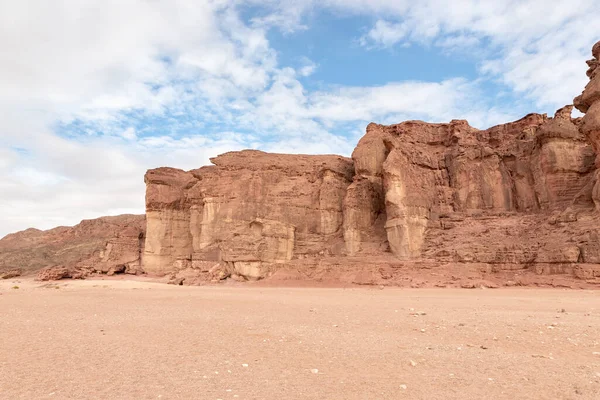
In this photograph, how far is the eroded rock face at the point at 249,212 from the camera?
32.4 metres

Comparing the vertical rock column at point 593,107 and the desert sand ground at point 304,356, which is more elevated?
the vertical rock column at point 593,107

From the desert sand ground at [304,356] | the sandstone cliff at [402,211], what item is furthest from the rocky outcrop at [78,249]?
the desert sand ground at [304,356]

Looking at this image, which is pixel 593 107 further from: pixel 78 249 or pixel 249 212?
pixel 78 249

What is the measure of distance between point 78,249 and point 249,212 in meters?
31.5

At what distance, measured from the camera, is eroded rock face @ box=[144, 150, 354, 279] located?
3238 centimetres

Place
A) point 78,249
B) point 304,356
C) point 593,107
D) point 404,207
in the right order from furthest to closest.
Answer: point 78,249
point 404,207
point 593,107
point 304,356

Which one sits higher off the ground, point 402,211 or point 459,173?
point 459,173

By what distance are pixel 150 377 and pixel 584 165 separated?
31.8 meters

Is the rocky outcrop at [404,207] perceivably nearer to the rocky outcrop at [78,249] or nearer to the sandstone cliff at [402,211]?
the sandstone cliff at [402,211]

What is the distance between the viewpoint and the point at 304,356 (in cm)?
650

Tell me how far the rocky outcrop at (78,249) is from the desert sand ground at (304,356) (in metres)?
34.2

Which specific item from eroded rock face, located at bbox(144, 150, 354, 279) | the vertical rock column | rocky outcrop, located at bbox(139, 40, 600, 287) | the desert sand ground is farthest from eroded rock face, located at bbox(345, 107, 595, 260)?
the desert sand ground

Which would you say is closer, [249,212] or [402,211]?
[402,211]

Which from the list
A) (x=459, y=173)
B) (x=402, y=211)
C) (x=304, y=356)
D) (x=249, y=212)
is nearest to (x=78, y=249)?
(x=249, y=212)
